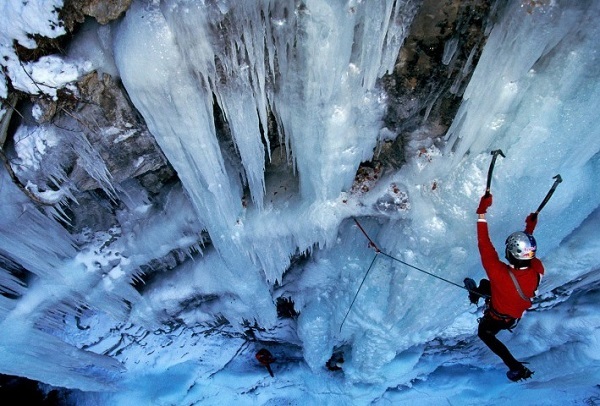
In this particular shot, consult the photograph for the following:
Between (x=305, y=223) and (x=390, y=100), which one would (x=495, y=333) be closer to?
(x=305, y=223)

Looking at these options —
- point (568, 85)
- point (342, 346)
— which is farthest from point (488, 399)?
point (568, 85)

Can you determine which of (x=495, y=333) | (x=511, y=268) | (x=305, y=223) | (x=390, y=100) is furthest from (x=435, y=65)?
(x=495, y=333)

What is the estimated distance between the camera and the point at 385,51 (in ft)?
9.29

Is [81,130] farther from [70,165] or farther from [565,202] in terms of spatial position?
[565,202]

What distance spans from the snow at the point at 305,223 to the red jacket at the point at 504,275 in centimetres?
72

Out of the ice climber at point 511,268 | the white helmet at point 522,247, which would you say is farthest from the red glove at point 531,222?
the white helmet at point 522,247

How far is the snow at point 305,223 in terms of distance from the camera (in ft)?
8.89

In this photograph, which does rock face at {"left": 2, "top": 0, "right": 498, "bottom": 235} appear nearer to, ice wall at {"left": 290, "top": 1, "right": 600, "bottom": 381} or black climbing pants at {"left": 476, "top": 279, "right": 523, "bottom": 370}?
ice wall at {"left": 290, "top": 1, "right": 600, "bottom": 381}

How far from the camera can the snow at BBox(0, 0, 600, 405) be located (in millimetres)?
2711

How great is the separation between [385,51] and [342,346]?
4.50 meters

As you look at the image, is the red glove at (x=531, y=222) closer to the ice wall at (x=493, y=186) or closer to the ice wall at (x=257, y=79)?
the ice wall at (x=493, y=186)

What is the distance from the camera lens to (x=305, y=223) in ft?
13.4

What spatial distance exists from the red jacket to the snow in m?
0.72

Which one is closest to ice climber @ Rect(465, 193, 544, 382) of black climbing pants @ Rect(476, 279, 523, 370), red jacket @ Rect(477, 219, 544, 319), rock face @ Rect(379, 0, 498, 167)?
red jacket @ Rect(477, 219, 544, 319)
